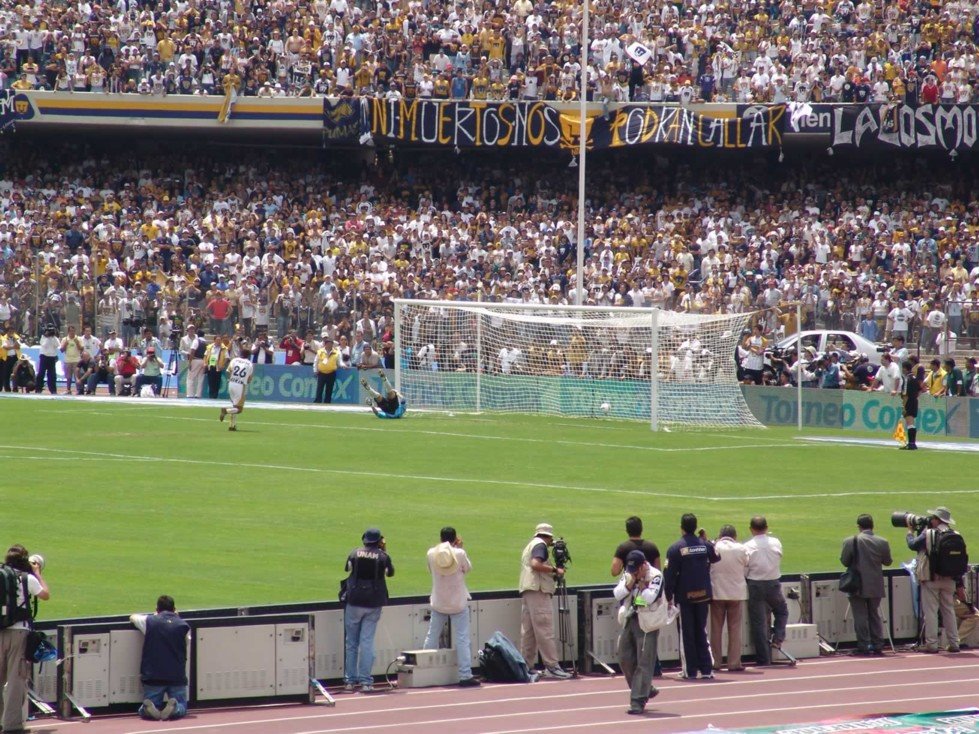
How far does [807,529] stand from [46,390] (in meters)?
27.8

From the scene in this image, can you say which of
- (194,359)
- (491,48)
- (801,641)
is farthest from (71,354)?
(801,641)

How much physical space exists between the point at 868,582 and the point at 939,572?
0.72 metres

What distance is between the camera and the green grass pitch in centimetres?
1869

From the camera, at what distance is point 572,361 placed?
3759 cm

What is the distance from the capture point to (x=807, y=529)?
866 inches

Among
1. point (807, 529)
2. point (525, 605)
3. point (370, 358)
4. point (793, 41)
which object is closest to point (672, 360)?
point (370, 358)

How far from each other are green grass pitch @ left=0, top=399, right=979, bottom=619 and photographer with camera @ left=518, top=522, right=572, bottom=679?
2.83 meters

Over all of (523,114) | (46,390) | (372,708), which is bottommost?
(372,708)

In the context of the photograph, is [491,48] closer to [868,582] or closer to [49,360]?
[49,360]

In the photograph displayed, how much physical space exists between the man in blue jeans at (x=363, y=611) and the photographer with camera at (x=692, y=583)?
8.53ft

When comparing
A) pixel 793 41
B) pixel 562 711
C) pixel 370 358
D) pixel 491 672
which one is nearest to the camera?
pixel 562 711

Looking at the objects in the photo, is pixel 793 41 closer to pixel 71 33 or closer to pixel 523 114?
pixel 523 114

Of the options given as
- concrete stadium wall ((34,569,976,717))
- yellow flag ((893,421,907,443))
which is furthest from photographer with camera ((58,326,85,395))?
concrete stadium wall ((34,569,976,717))

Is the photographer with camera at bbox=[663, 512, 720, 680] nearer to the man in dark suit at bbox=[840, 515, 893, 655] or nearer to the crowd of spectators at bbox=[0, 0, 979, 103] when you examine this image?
the man in dark suit at bbox=[840, 515, 893, 655]
